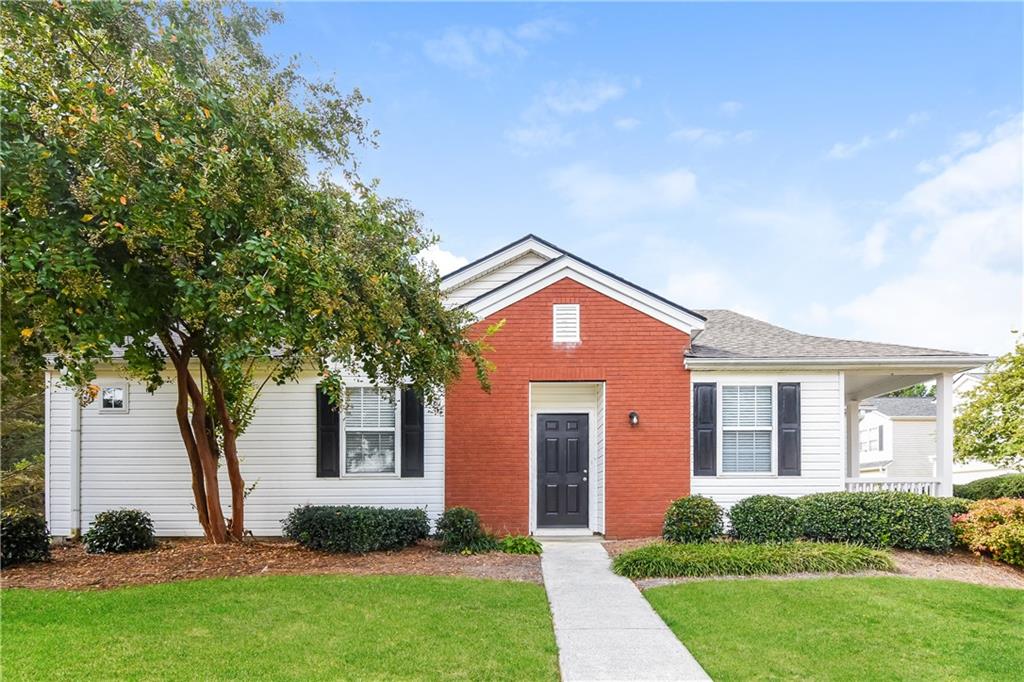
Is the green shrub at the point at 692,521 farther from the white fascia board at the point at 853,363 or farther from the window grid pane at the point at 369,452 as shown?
the window grid pane at the point at 369,452

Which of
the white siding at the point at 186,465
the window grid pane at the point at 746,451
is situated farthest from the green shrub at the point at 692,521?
the white siding at the point at 186,465

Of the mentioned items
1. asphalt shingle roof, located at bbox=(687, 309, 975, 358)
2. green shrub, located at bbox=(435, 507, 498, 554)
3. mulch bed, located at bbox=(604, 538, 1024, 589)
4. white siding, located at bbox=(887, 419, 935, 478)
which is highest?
asphalt shingle roof, located at bbox=(687, 309, 975, 358)

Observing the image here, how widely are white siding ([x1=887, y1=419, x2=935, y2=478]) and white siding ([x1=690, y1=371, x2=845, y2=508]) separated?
21.3 metres

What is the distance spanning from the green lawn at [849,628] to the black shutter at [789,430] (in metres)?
3.05

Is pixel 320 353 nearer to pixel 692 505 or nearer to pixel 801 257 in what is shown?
pixel 692 505

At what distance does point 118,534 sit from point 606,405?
26.8 ft

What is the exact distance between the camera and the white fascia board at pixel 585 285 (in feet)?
34.7

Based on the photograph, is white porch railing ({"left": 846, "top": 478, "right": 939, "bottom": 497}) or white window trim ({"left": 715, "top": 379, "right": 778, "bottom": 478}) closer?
white window trim ({"left": 715, "top": 379, "right": 778, "bottom": 478})

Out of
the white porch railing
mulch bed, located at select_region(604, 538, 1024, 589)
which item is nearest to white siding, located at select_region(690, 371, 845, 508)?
the white porch railing

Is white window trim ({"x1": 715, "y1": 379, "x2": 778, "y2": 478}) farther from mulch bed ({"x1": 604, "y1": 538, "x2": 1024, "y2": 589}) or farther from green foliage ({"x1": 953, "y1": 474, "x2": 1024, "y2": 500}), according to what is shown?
green foliage ({"x1": 953, "y1": 474, "x2": 1024, "y2": 500})

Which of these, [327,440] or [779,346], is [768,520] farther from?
[327,440]

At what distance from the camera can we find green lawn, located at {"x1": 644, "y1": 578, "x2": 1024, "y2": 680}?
4.99 m

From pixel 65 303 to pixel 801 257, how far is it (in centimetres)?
1716

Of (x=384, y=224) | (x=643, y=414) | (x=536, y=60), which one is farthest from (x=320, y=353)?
(x=536, y=60)
